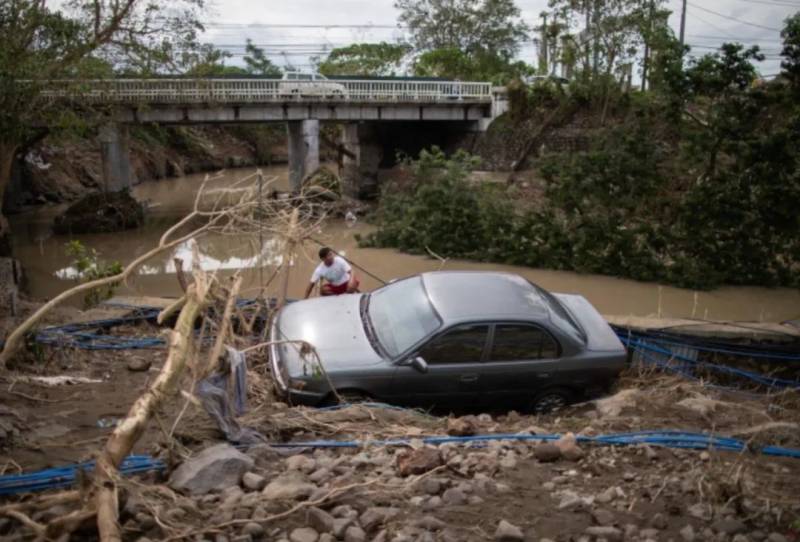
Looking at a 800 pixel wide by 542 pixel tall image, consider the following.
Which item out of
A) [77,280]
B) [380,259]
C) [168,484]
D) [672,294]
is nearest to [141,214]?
[77,280]

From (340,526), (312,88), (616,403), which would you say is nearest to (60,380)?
(340,526)

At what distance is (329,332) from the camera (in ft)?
25.7

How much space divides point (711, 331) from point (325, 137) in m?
34.8

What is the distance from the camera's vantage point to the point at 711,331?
33.8 feet

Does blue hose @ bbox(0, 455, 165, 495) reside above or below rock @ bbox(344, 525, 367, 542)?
above

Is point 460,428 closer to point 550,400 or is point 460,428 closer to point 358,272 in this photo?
point 550,400

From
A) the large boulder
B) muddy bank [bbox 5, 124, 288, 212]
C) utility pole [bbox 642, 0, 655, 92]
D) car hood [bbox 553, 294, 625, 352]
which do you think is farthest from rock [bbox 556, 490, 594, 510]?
utility pole [bbox 642, 0, 655, 92]

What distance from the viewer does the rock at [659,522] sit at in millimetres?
4551

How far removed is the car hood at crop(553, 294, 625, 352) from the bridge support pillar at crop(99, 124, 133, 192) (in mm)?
23799

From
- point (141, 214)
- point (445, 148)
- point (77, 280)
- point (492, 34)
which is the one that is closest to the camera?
point (77, 280)

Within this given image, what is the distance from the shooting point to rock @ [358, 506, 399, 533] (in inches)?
173

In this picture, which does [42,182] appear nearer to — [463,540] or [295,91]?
[295,91]

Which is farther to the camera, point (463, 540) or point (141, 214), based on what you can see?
point (141, 214)

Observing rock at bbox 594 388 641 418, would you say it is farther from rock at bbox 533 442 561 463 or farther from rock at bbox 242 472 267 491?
rock at bbox 242 472 267 491
